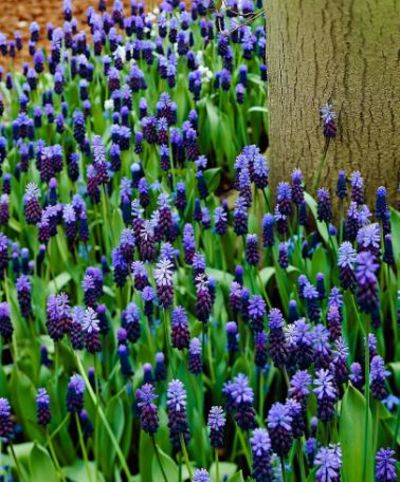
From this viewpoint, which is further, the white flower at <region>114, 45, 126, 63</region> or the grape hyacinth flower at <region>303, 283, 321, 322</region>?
the white flower at <region>114, 45, 126, 63</region>

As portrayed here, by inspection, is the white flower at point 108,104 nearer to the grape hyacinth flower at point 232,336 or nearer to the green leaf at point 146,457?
the grape hyacinth flower at point 232,336

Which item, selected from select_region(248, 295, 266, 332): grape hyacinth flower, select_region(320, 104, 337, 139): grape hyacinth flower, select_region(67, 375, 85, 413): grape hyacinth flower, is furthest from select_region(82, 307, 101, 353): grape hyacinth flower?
select_region(320, 104, 337, 139): grape hyacinth flower

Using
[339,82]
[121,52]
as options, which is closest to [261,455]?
[339,82]

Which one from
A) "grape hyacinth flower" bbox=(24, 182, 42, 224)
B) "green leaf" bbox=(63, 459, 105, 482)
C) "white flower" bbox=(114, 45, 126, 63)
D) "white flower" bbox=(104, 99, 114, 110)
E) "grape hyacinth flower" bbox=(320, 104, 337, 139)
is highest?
"white flower" bbox=(114, 45, 126, 63)

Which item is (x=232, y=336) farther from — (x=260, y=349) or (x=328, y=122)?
(x=328, y=122)

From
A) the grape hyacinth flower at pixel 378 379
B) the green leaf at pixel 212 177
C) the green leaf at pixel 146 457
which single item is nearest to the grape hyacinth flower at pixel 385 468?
the grape hyacinth flower at pixel 378 379

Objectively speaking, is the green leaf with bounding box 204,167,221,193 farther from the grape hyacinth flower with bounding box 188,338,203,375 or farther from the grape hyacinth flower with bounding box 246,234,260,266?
the grape hyacinth flower with bounding box 188,338,203,375

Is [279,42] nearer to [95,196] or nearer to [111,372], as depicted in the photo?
[95,196]
